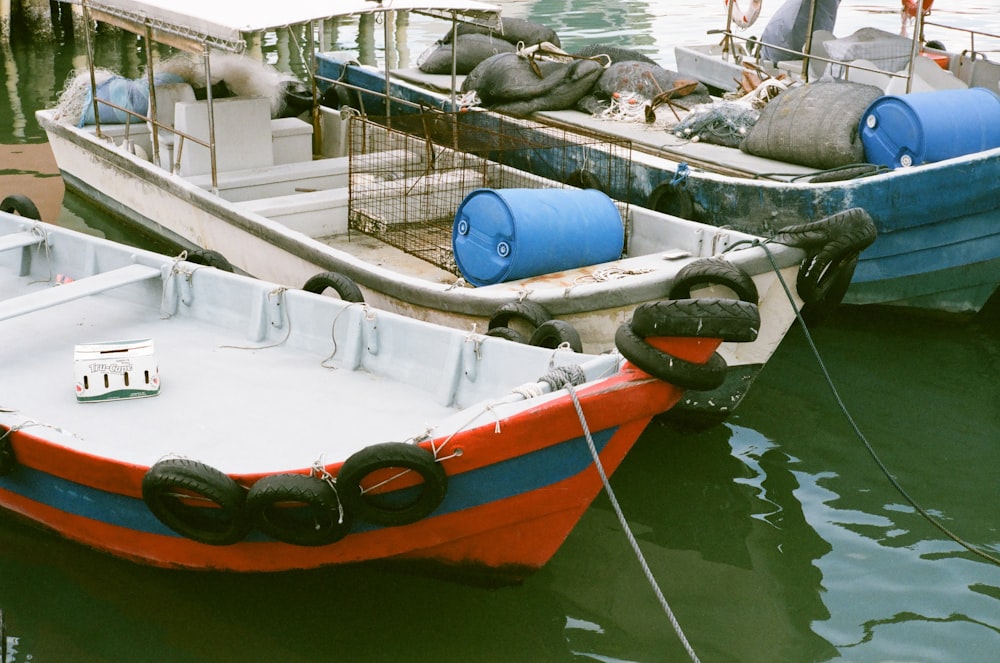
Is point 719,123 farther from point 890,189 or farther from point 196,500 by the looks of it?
point 196,500

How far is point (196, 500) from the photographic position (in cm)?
474

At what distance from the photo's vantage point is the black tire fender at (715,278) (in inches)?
241

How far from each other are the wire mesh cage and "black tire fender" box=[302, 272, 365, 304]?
4.25 feet

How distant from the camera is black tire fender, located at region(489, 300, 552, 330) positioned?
6312 mm

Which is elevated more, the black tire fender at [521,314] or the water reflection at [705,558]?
the black tire fender at [521,314]

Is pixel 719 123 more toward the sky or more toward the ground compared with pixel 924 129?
more toward the ground

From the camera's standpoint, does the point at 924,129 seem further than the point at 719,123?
No

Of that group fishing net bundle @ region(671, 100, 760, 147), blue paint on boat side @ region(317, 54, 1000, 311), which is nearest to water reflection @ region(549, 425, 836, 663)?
blue paint on boat side @ region(317, 54, 1000, 311)

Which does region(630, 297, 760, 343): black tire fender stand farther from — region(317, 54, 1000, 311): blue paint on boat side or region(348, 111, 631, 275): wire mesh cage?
region(317, 54, 1000, 311): blue paint on boat side

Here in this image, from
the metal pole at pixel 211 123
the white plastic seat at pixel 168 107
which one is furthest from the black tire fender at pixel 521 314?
the white plastic seat at pixel 168 107

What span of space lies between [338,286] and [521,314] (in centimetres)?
117

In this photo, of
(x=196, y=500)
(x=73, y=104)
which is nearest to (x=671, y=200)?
(x=196, y=500)

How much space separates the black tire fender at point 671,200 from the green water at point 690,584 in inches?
70.6

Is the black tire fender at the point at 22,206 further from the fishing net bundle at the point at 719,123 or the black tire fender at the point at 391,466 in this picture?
the fishing net bundle at the point at 719,123
